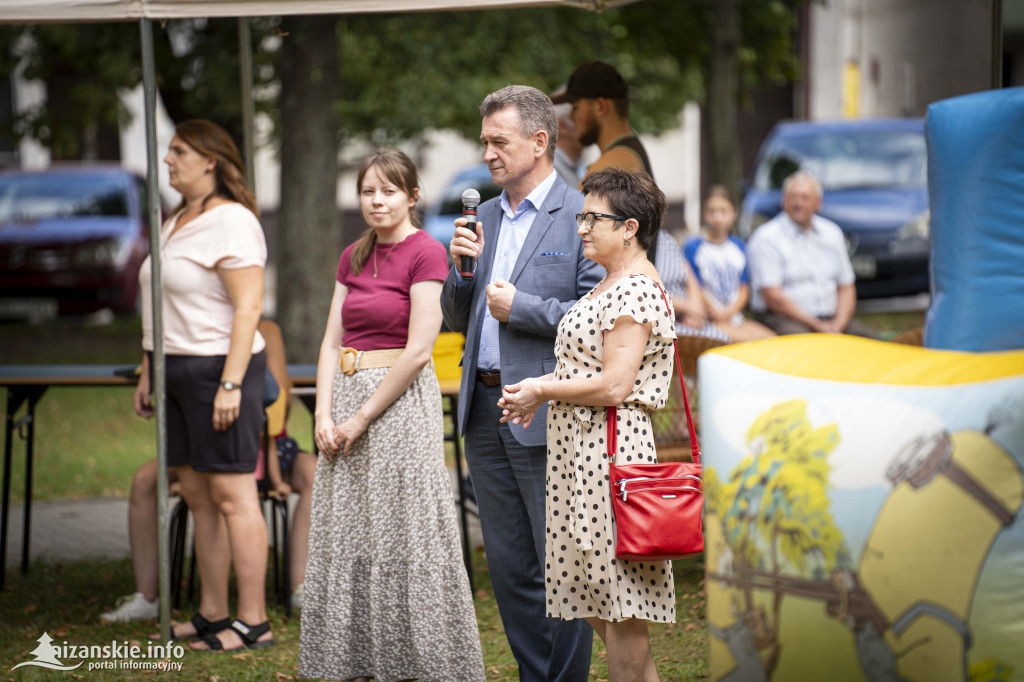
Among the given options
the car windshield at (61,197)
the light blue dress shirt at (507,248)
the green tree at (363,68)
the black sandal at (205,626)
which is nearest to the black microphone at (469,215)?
the light blue dress shirt at (507,248)

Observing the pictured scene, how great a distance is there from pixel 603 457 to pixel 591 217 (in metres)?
0.69

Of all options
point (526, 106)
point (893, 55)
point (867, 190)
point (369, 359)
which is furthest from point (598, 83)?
point (893, 55)

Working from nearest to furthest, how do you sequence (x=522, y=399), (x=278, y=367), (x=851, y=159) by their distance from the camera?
(x=522, y=399) → (x=278, y=367) → (x=851, y=159)

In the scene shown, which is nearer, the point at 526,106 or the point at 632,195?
the point at 632,195

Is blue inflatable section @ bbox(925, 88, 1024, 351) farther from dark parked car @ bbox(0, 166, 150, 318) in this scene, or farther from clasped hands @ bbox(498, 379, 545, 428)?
dark parked car @ bbox(0, 166, 150, 318)

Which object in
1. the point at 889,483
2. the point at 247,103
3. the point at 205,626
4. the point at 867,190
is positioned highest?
the point at 247,103

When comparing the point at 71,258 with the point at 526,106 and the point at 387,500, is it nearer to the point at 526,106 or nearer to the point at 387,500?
the point at 387,500

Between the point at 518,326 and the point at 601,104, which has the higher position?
the point at 601,104

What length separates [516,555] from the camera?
3.87m

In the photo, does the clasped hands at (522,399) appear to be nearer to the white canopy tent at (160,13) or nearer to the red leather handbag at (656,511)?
the red leather handbag at (656,511)

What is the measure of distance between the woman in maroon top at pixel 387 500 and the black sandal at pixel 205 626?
1.02m

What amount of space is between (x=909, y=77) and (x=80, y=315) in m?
12.4

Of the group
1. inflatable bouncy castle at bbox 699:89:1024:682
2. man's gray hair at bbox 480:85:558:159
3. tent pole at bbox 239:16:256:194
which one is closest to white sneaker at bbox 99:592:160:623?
tent pole at bbox 239:16:256:194

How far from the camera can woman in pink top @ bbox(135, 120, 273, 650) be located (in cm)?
457
